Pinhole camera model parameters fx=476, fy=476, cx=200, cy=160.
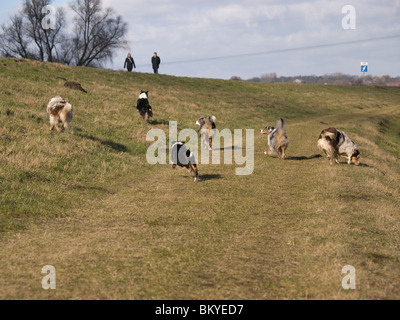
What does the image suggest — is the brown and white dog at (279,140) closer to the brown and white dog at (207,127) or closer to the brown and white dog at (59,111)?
the brown and white dog at (207,127)

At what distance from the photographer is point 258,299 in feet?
19.3

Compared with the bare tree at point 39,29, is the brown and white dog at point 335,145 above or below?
below

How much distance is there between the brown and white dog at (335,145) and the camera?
16.1m

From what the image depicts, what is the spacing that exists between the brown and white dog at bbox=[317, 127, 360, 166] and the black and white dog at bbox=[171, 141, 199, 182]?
5168mm

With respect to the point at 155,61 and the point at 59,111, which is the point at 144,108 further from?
the point at 155,61

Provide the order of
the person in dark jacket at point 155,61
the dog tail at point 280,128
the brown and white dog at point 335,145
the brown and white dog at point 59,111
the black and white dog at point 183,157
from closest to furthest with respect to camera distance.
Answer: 1. the black and white dog at point 183,157
2. the brown and white dog at point 335,145
3. the dog tail at point 280,128
4. the brown and white dog at point 59,111
5. the person in dark jacket at point 155,61

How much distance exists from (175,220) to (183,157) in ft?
12.8

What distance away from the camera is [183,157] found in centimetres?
1338

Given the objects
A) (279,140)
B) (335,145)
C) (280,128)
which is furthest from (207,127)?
(335,145)

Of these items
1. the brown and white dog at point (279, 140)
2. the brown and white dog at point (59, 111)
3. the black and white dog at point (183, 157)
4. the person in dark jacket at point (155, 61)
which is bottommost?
the black and white dog at point (183, 157)

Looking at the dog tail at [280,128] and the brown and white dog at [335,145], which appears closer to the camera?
the brown and white dog at [335,145]

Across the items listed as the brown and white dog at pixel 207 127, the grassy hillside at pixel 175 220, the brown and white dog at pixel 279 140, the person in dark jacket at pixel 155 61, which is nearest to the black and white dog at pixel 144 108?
the grassy hillside at pixel 175 220

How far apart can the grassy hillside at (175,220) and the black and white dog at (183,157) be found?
0.45 meters

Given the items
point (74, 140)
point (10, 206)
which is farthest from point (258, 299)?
point (74, 140)
